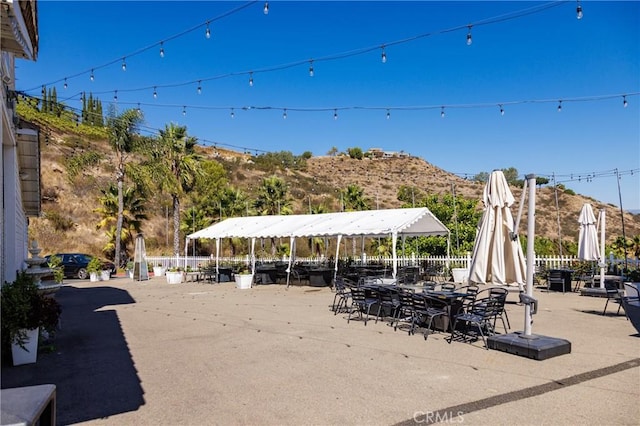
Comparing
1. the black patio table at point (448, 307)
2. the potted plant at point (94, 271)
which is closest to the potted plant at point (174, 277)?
the potted plant at point (94, 271)

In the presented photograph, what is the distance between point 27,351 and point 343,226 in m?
11.2

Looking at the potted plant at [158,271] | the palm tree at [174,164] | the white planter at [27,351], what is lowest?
the potted plant at [158,271]

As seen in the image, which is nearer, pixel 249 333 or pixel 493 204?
pixel 493 204

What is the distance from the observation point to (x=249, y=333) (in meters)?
8.25

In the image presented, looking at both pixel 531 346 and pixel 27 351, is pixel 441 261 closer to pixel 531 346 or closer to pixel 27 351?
pixel 531 346

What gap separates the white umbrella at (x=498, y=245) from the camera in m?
6.98

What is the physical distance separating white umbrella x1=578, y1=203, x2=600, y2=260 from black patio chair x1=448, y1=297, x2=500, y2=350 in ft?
21.4

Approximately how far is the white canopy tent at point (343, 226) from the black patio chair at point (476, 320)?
5.23m

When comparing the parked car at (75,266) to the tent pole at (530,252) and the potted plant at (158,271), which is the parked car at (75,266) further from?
the tent pole at (530,252)

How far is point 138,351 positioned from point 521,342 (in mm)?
5656

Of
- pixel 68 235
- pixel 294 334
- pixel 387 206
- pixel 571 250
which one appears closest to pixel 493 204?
pixel 294 334

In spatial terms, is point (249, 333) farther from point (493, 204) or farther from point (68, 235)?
point (68, 235)

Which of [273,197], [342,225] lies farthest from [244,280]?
[273,197]

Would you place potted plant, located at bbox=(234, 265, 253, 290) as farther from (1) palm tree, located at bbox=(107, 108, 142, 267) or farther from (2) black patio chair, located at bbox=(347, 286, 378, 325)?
(1) palm tree, located at bbox=(107, 108, 142, 267)
